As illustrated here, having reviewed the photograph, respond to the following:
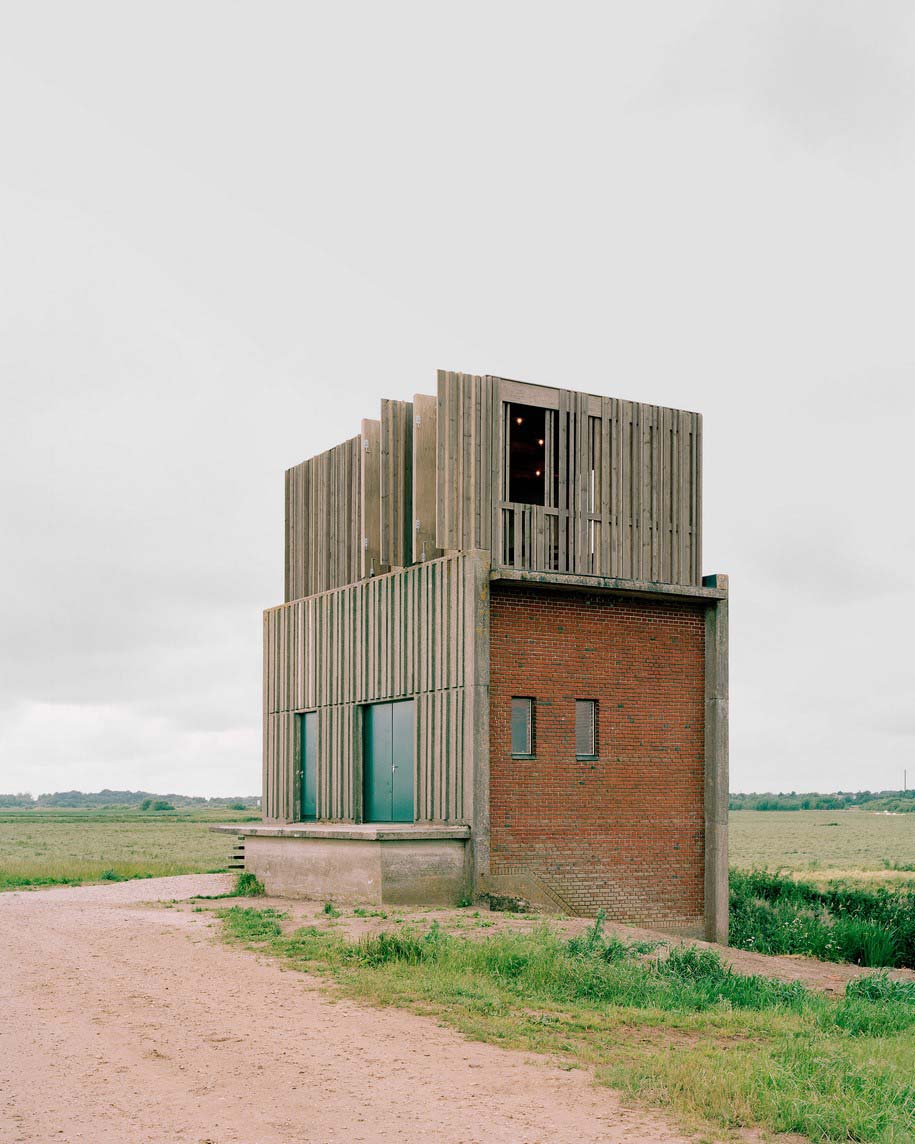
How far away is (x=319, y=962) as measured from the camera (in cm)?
1476

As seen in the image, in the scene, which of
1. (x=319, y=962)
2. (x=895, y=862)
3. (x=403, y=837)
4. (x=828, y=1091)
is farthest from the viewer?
(x=895, y=862)

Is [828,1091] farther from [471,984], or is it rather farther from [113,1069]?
[113,1069]

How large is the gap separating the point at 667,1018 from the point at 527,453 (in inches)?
555

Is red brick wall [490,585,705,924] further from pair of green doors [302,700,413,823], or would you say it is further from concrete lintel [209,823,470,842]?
pair of green doors [302,700,413,823]

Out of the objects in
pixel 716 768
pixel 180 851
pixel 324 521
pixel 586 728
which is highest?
pixel 324 521

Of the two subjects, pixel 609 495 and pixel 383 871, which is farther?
pixel 609 495

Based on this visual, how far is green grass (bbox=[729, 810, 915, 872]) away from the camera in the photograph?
4909cm

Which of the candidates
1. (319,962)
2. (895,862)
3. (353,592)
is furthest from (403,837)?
(895,862)

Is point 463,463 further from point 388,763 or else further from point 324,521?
point 324,521

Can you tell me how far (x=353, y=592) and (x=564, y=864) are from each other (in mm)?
7438

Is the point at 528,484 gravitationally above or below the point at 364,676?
above

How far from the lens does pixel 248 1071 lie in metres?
9.79

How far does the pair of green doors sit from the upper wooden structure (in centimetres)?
305

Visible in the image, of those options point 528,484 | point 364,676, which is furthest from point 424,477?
point 364,676
